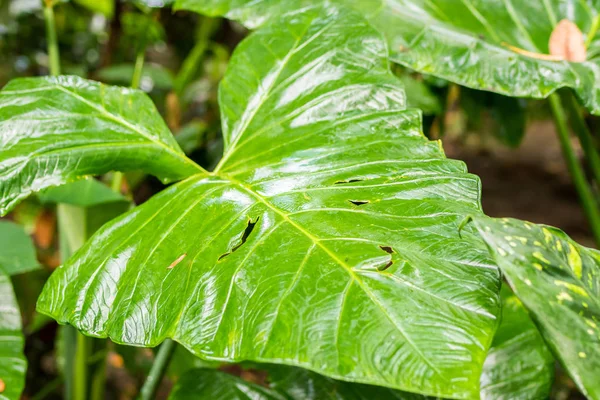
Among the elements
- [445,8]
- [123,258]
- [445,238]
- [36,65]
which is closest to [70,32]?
[36,65]

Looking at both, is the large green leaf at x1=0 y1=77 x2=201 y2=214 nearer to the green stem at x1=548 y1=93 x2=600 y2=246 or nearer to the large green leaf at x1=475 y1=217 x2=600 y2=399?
the large green leaf at x1=475 y1=217 x2=600 y2=399

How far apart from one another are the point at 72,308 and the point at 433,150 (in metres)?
0.46

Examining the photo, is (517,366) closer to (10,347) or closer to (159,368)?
(159,368)

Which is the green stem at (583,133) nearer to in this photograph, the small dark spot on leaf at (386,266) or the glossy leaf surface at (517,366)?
the glossy leaf surface at (517,366)

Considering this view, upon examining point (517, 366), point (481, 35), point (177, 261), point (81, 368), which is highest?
point (481, 35)

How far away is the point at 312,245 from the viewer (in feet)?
1.47

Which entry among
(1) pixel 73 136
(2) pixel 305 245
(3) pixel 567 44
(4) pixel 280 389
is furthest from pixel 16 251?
(3) pixel 567 44

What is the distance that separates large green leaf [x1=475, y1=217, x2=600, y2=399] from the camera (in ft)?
1.12

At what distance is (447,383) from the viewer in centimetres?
31

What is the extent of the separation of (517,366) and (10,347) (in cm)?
73

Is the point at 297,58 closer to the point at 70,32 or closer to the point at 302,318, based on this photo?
the point at 302,318

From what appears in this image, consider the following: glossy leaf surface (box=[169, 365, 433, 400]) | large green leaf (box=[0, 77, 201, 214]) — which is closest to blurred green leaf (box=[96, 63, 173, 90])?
large green leaf (box=[0, 77, 201, 214])

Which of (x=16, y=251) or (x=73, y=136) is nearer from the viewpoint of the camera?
(x=73, y=136)

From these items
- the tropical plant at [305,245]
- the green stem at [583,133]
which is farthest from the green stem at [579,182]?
the tropical plant at [305,245]
